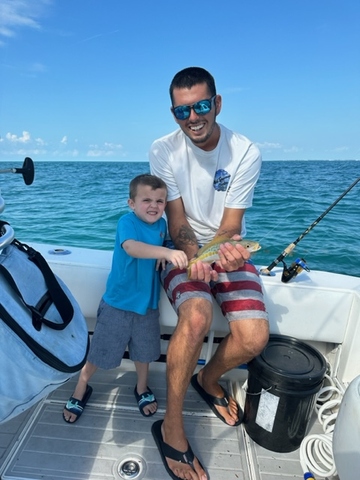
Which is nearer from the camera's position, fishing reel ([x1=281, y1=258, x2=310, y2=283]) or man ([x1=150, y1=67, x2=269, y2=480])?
man ([x1=150, y1=67, x2=269, y2=480])

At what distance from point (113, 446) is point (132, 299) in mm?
875

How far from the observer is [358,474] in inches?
47.6

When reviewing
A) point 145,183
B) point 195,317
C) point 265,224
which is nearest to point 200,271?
point 195,317

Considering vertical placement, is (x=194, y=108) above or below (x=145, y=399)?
above

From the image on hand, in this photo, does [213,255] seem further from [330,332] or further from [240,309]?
[330,332]

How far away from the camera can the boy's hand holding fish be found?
2.06 meters

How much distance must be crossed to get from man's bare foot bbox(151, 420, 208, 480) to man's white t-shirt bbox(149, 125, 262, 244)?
1.37 m

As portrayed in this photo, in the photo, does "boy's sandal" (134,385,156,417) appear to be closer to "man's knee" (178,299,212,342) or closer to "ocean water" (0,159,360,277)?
"man's knee" (178,299,212,342)

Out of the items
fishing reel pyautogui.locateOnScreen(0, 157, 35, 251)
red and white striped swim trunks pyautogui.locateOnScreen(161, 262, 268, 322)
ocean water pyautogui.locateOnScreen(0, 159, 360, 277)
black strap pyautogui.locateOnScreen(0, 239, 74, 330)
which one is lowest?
ocean water pyautogui.locateOnScreen(0, 159, 360, 277)

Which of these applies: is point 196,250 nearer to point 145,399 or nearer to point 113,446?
point 145,399

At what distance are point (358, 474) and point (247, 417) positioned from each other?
107cm

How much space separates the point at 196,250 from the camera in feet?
8.04

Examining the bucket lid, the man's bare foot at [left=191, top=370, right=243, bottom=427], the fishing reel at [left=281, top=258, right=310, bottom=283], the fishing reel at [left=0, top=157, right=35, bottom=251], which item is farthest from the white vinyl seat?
the fishing reel at [left=0, top=157, right=35, bottom=251]

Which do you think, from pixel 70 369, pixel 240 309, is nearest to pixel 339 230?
pixel 240 309
